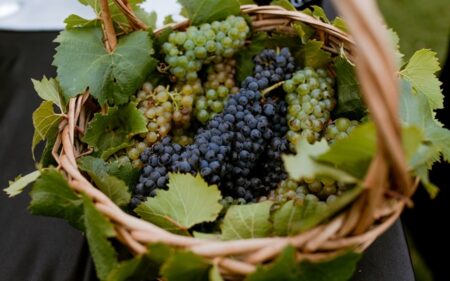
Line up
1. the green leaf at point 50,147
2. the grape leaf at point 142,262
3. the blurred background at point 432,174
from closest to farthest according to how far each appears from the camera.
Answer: the grape leaf at point 142,262 < the green leaf at point 50,147 < the blurred background at point 432,174

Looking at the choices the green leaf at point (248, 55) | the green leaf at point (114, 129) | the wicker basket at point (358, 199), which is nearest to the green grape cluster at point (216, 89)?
the green leaf at point (248, 55)

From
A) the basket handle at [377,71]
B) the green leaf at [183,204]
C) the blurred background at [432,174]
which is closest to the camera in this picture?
the basket handle at [377,71]

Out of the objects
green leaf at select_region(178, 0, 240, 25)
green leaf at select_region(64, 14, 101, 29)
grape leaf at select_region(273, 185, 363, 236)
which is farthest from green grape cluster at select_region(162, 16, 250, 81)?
grape leaf at select_region(273, 185, 363, 236)

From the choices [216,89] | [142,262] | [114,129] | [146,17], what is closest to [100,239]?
[142,262]

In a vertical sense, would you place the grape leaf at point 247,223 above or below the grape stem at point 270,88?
below

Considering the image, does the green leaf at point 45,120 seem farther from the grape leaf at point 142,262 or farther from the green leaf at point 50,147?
the grape leaf at point 142,262

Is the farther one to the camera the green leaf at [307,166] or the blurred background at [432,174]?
the blurred background at [432,174]

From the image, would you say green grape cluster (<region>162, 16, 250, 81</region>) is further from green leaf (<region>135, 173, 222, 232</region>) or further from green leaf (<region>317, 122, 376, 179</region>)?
green leaf (<region>317, 122, 376, 179</region>)
